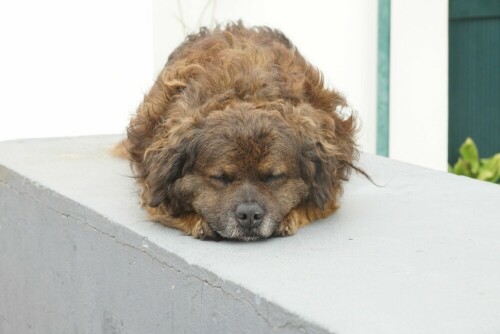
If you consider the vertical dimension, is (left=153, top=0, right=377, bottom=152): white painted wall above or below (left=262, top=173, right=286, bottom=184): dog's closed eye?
above

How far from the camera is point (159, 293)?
13.8 feet

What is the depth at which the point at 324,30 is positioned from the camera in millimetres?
8078

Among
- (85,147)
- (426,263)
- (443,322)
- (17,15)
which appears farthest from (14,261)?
(443,322)

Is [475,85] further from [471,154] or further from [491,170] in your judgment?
[491,170]

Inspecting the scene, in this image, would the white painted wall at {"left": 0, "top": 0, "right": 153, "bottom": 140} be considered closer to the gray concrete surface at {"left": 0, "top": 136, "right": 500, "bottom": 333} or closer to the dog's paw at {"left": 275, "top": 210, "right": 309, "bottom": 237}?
the gray concrete surface at {"left": 0, "top": 136, "right": 500, "bottom": 333}

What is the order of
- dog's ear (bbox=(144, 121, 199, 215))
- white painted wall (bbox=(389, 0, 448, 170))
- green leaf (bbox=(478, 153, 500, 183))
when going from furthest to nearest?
1. green leaf (bbox=(478, 153, 500, 183))
2. white painted wall (bbox=(389, 0, 448, 170))
3. dog's ear (bbox=(144, 121, 199, 215))

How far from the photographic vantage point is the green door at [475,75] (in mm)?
8648

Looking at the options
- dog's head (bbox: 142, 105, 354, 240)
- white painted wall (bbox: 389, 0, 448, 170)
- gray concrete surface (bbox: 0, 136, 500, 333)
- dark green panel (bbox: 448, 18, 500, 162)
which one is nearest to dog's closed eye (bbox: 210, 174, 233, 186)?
dog's head (bbox: 142, 105, 354, 240)

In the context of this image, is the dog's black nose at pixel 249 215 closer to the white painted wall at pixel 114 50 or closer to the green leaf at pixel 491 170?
the white painted wall at pixel 114 50

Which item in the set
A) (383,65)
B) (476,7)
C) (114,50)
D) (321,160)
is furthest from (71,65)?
(476,7)

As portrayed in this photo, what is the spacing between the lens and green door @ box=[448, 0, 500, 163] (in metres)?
8.65

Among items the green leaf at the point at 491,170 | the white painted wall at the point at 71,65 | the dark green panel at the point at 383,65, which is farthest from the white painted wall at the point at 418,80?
the white painted wall at the point at 71,65

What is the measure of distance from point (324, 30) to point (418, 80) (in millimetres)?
833

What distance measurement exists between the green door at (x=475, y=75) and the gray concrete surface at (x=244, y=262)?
9.13ft
